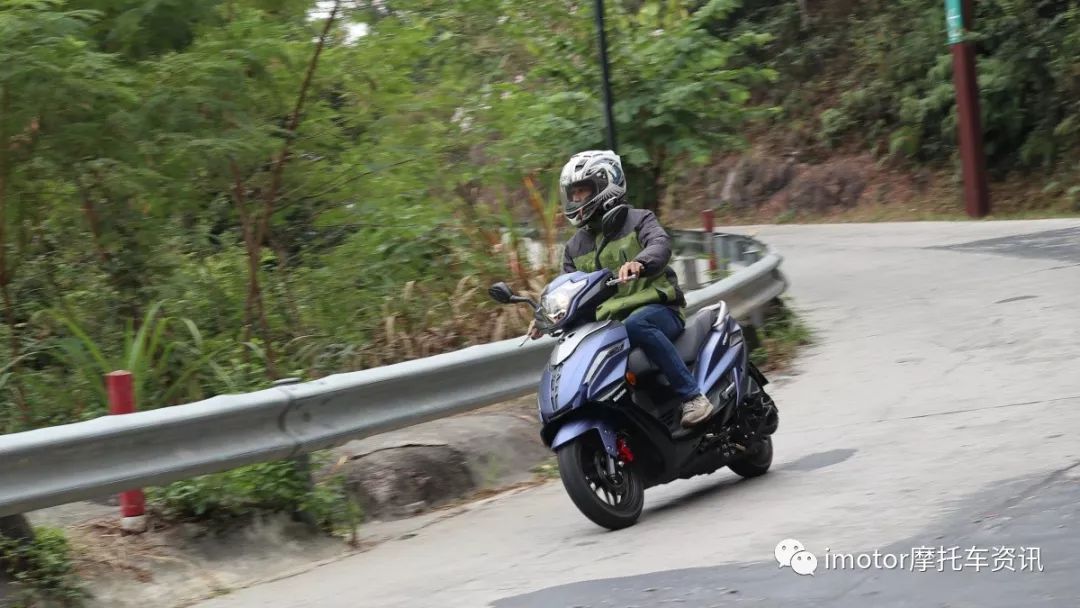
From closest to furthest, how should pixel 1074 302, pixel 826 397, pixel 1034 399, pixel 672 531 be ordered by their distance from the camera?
pixel 672 531
pixel 1034 399
pixel 826 397
pixel 1074 302

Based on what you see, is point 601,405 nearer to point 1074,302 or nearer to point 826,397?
point 826,397

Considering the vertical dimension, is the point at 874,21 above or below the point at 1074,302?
above

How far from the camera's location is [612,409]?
7.12 metres

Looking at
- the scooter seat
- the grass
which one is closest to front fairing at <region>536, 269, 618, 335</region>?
the scooter seat

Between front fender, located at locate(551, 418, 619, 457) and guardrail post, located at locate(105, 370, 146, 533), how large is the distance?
2.00 metres

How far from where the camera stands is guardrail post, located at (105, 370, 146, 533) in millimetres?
6902

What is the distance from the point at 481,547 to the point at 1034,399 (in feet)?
12.6

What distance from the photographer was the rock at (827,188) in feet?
106

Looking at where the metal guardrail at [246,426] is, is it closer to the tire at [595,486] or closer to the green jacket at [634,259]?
the green jacket at [634,259]

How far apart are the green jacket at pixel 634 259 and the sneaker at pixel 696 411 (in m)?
0.55

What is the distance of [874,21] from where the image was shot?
118 ft

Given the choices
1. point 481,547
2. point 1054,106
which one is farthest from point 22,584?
point 1054,106

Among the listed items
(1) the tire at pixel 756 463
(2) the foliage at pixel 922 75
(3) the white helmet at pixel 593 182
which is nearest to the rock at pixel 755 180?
(2) the foliage at pixel 922 75

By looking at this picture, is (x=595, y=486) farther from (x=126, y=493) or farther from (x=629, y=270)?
(x=126, y=493)
